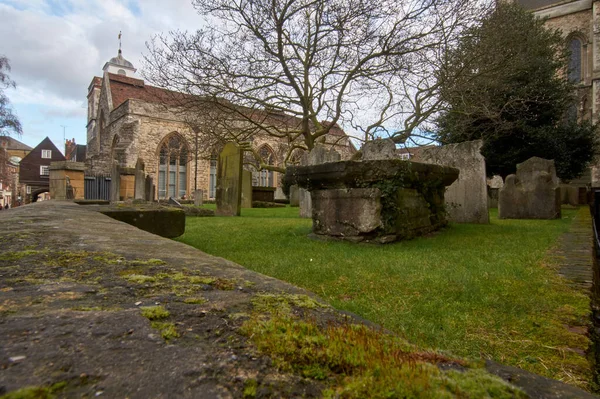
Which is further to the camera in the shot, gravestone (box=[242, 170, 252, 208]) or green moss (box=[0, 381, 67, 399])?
gravestone (box=[242, 170, 252, 208])

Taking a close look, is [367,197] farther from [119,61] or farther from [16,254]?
[119,61]

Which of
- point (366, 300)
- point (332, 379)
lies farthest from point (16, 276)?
point (366, 300)

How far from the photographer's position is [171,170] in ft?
90.4

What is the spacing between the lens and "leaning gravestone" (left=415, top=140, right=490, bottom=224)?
7254 millimetres

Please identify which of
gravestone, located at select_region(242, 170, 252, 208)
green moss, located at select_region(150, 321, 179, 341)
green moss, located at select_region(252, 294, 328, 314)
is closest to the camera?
green moss, located at select_region(150, 321, 179, 341)

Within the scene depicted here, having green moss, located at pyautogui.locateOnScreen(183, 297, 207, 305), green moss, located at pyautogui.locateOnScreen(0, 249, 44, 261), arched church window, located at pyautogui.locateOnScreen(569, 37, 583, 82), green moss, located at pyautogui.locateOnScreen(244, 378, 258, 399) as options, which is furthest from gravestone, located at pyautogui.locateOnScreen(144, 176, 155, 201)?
arched church window, located at pyautogui.locateOnScreen(569, 37, 583, 82)

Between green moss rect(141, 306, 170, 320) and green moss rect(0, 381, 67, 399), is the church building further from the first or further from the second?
green moss rect(0, 381, 67, 399)

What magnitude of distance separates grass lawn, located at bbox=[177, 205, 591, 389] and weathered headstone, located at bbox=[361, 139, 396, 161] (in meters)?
2.31

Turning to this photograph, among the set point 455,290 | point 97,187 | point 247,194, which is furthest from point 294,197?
point 455,290

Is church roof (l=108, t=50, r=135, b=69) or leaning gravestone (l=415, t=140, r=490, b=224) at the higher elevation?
church roof (l=108, t=50, r=135, b=69)

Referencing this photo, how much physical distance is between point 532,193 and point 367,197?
6658 millimetres

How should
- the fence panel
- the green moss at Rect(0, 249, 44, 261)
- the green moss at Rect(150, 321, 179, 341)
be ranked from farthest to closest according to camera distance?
the fence panel
the green moss at Rect(0, 249, 44, 261)
the green moss at Rect(150, 321, 179, 341)

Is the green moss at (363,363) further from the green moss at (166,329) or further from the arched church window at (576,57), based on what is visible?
the arched church window at (576,57)

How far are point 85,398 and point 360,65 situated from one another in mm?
11243
